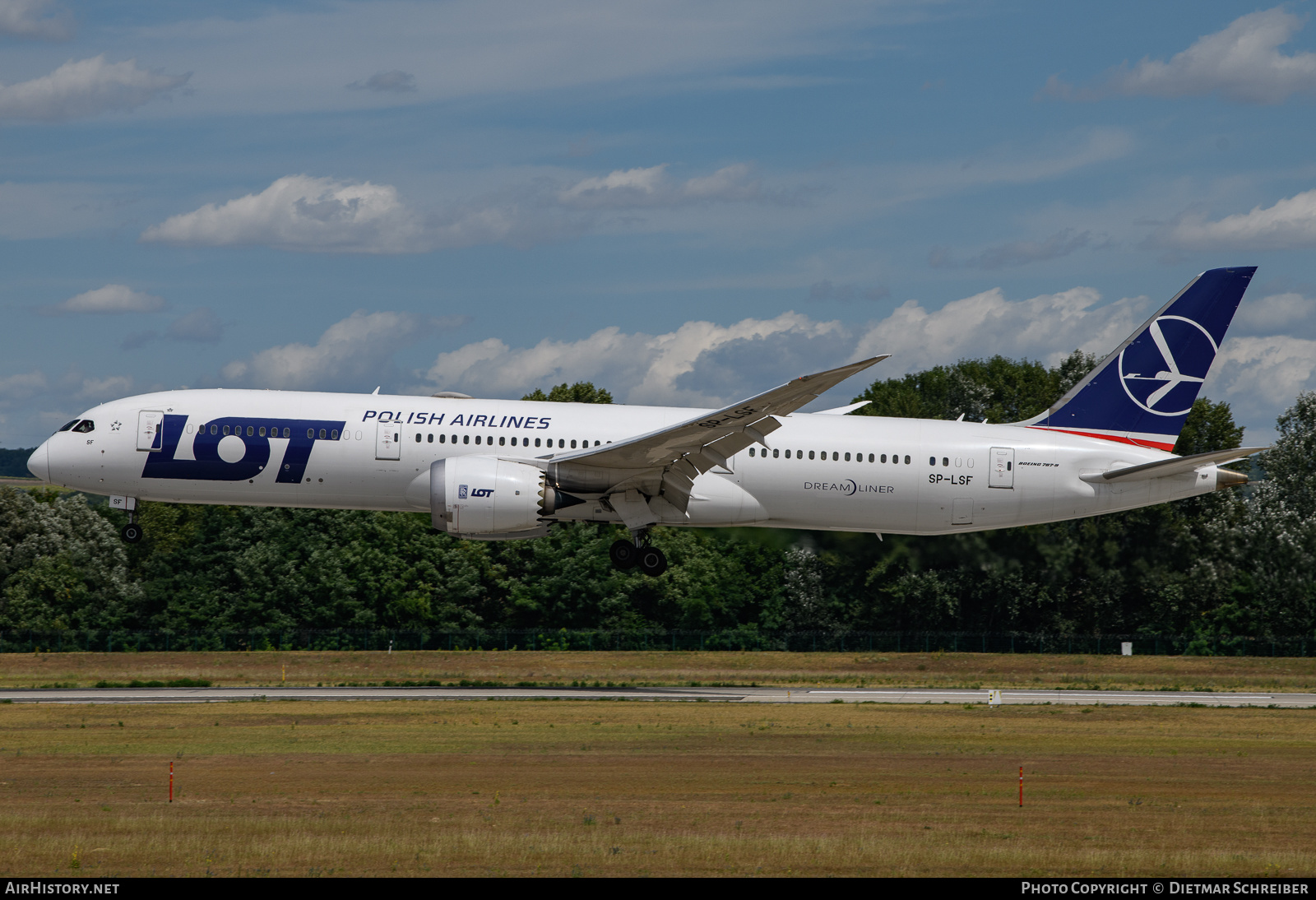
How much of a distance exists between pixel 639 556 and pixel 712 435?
442cm

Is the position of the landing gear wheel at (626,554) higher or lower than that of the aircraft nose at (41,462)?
lower

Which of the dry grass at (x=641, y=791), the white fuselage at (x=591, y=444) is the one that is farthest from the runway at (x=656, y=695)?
the white fuselage at (x=591, y=444)

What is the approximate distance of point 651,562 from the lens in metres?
35.0

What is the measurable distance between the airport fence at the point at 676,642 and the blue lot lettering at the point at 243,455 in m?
27.1

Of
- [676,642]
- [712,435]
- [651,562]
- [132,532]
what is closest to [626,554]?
[651,562]

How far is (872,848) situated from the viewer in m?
18.5

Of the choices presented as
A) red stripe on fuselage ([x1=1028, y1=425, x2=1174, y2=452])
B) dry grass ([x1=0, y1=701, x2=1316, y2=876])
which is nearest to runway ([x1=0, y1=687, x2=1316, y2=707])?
dry grass ([x1=0, y1=701, x2=1316, y2=876])

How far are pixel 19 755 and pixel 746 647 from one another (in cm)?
4043

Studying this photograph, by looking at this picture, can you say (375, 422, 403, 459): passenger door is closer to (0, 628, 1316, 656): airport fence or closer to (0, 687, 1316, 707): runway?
(0, 687, 1316, 707): runway

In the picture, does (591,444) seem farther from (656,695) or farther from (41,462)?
(41,462)

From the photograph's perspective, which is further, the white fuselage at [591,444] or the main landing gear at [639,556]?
the main landing gear at [639,556]

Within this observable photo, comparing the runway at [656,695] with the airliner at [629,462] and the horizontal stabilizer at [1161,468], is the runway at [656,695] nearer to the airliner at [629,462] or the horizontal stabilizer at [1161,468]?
the airliner at [629,462]

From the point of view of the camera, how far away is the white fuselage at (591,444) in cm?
3394

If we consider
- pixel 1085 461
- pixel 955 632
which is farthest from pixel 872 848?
pixel 955 632
